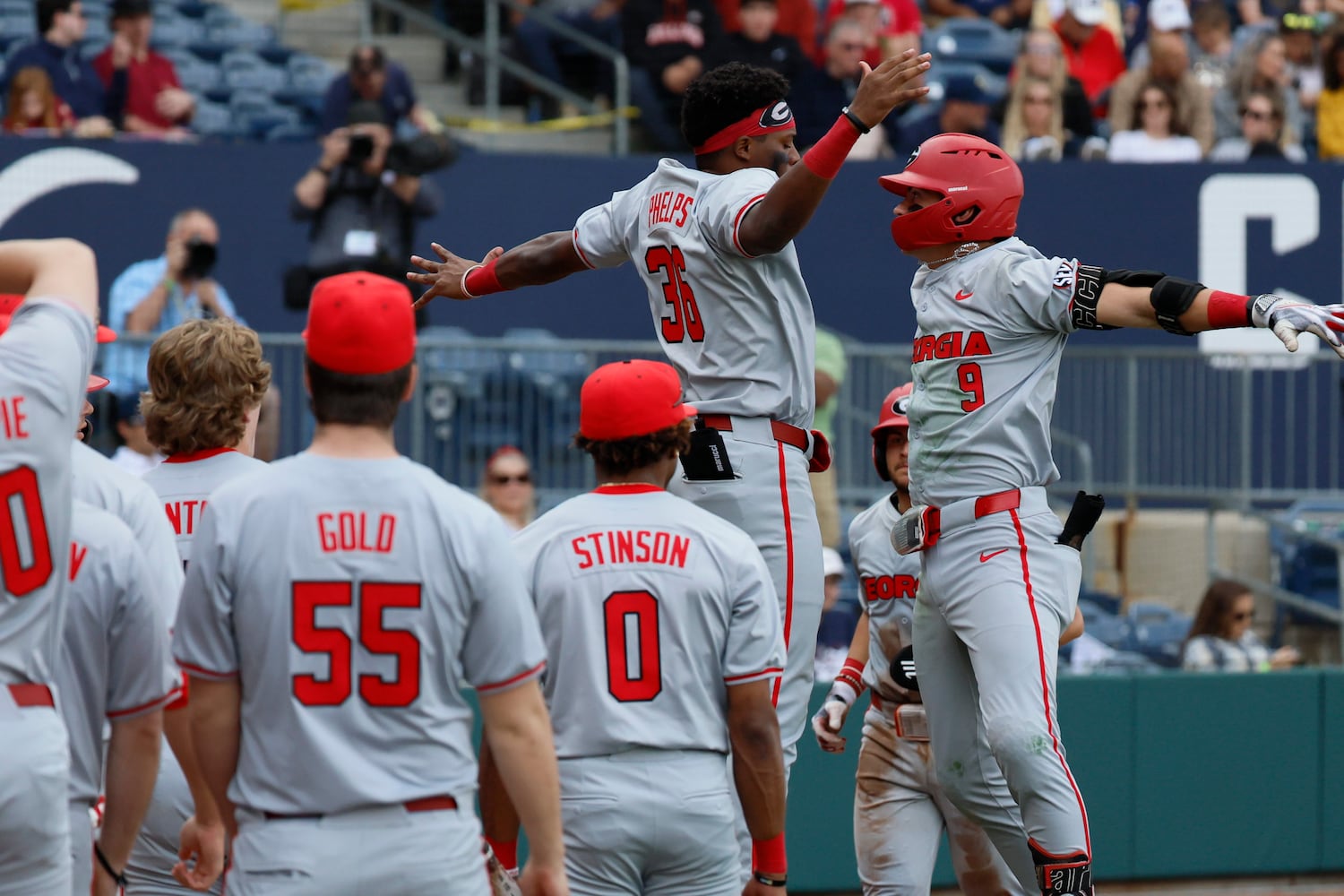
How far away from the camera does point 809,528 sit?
5.16m

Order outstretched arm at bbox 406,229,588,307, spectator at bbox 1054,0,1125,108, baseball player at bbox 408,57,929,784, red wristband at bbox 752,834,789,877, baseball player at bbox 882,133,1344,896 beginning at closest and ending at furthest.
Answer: red wristband at bbox 752,834,789,877
baseball player at bbox 882,133,1344,896
baseball player at bbox 408,57,929,784
outstretched arm at bbox 406,229,588,307
spectator at bbox 1054,0,1125,108

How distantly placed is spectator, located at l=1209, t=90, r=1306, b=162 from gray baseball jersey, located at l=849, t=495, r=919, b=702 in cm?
721

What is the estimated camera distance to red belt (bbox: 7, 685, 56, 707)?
3.29m

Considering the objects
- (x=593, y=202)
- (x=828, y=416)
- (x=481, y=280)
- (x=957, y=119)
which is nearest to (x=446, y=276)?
(x=481, y=280)

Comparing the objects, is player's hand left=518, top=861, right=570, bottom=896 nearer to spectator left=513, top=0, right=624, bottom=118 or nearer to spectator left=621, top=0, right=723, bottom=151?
spectator left=621, top=0, right=723, bottom=151

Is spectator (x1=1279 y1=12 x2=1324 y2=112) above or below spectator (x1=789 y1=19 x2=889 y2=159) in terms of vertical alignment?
above

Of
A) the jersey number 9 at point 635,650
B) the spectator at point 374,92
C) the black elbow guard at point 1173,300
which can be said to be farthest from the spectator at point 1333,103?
the jersey number 9 at point 635,650

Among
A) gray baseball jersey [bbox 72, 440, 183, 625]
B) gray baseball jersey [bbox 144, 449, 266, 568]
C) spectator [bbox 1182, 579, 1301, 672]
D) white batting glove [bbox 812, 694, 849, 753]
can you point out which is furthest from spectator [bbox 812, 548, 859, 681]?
gray baseball jersey [bbox 72, 440, 183, 625]

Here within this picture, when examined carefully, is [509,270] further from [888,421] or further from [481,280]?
[888,421]

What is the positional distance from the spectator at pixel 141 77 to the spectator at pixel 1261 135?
7118 millimetres

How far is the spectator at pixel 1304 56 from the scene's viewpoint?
1363 centimetres

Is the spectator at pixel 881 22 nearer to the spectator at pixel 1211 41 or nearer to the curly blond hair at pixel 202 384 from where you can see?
the spectator at pixel 1211 41

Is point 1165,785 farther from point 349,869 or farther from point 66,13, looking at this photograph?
point 66,13

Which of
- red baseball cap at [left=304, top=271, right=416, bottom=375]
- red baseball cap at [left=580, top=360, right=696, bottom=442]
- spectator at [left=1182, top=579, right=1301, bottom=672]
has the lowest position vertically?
spectator at [left=1182, top=579, right=1301, bottom=672]
